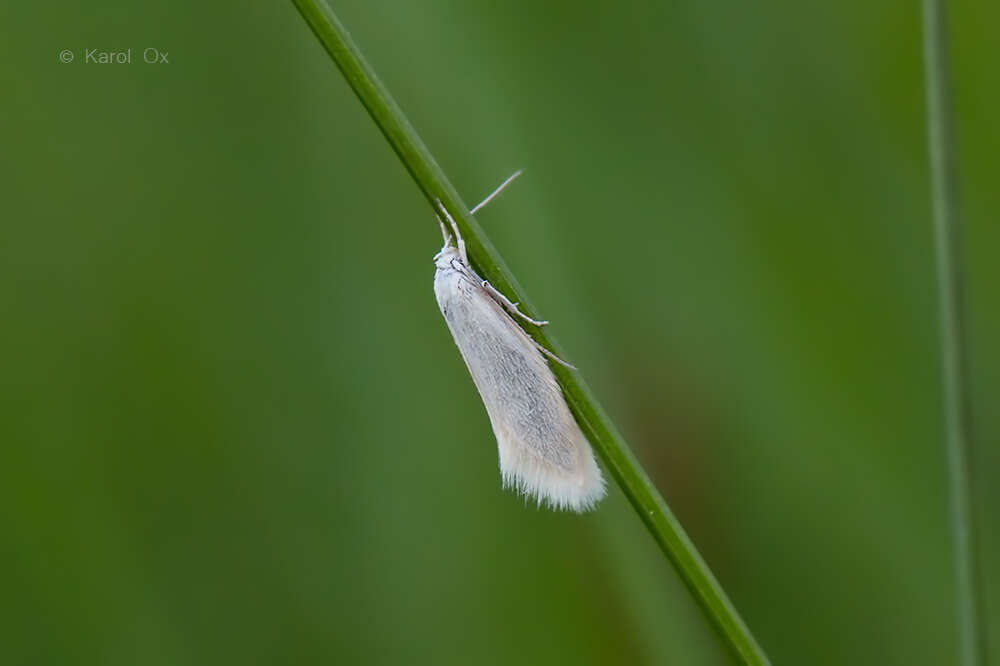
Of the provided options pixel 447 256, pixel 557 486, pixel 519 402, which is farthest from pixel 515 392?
pixel 447 256

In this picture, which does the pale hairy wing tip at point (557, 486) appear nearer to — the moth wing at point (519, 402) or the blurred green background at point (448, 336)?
the moth wing at point (519, 402)

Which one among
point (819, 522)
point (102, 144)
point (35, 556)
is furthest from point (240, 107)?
point (819, 522)

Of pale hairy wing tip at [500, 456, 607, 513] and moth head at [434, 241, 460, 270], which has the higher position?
moth head at [434, 241, 460, 270]

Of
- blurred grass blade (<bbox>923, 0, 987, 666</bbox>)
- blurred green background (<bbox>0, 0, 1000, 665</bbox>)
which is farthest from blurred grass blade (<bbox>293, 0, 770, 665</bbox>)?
blurred green background (<bbox>0, 0, 1000, 665</bbox>)

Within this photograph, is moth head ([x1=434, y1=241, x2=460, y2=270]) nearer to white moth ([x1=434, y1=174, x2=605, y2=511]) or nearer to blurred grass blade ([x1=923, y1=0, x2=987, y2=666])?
white moth ([x1=434, y1=174, x2=605, y2=511])

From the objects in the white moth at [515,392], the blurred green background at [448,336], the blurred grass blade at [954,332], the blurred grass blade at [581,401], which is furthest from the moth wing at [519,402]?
the blurred grass blade at [954,332]

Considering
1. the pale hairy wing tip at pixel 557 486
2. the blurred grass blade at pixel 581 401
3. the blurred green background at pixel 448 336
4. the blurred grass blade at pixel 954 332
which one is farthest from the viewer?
the blurred green background at pixel 448 336
